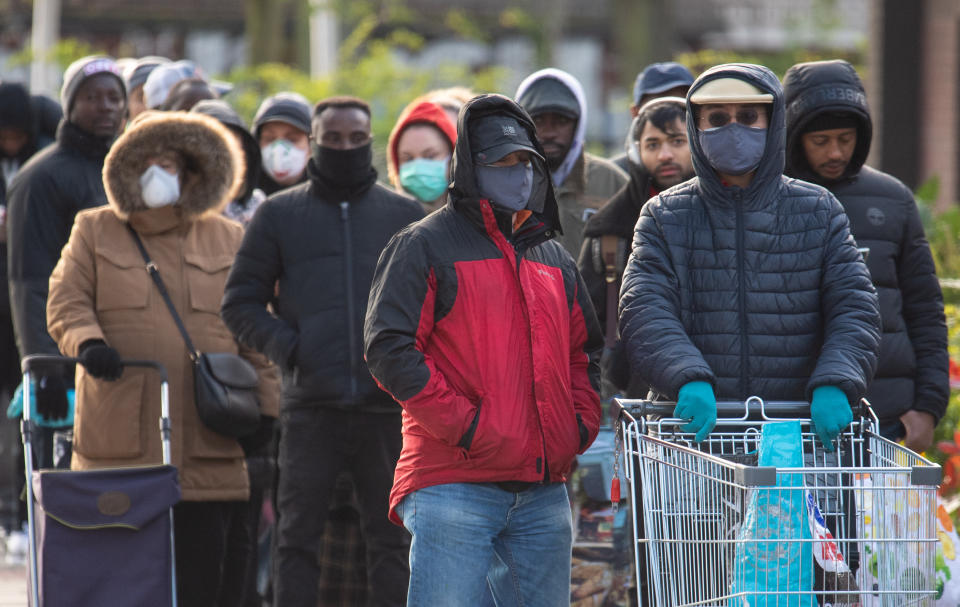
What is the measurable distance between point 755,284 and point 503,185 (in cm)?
86

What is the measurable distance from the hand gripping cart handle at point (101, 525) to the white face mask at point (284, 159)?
290cm

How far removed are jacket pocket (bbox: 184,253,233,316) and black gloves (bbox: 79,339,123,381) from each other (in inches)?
20.2

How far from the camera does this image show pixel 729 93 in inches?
177

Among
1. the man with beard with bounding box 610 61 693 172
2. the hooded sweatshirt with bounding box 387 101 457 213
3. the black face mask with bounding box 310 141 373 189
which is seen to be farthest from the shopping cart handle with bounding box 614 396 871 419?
the hooded sweatshirt with bounding box 387 101 457 213

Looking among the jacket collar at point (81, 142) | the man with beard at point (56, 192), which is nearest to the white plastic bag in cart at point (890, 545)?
the man with beard at point (56, 192)

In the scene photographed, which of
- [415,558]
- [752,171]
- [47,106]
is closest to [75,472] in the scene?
[415,558]

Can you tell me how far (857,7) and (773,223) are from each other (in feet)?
121

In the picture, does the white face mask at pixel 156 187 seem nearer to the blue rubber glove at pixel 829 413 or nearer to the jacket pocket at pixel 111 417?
the jacket pocket at pixel 111 417

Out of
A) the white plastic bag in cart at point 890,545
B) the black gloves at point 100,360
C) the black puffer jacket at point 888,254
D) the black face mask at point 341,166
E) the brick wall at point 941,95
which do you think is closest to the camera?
the white plastic bag in cart at point 890,545

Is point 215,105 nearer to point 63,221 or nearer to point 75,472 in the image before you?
point 63,221

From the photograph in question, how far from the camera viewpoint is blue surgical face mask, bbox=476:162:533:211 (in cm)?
462

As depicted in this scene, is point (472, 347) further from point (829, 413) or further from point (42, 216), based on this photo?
point (42, 216)

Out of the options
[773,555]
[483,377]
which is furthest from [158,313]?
[773,555]

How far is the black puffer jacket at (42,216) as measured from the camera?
22.2 feet
